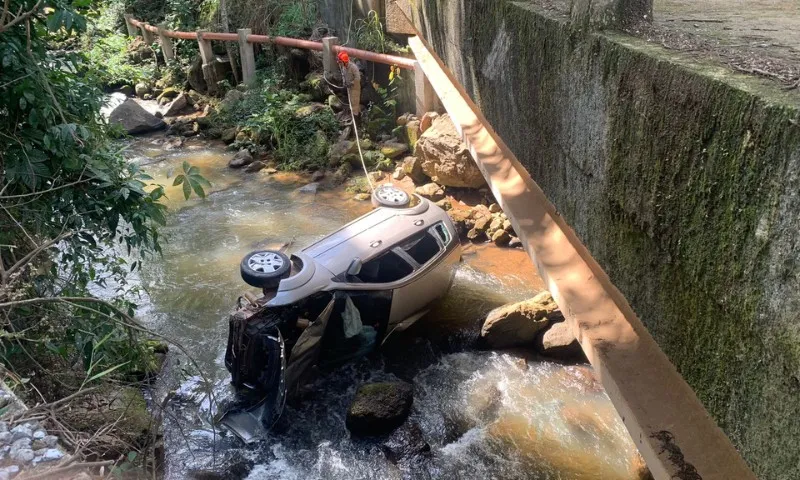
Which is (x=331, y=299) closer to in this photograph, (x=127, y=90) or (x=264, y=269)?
(x=264, y=269)

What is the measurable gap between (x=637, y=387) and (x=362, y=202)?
7.10 m

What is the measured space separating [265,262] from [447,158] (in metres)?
3.94

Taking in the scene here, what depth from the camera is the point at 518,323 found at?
239 inches

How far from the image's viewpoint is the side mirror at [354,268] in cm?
550

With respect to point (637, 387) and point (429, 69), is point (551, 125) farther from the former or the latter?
point (429, 69)

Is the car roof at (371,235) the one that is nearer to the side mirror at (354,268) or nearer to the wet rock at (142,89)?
the side mirror at (354,268)

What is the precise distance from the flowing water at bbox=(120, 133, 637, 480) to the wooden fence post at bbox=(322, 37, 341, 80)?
3.89m

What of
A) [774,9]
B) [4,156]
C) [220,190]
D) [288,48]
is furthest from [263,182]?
[774,9]

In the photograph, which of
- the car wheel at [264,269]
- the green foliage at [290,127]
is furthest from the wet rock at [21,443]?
the green foliage at [290,127]

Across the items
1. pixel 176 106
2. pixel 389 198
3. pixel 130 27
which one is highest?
pixel 130 27

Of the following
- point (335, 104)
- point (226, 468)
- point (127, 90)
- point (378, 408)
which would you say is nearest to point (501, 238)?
point (378, 408)

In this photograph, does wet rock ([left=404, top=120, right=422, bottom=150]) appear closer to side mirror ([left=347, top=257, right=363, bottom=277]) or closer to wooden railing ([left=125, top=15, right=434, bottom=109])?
wooden railing ([left=125, top=15, right=434, bottom=109])

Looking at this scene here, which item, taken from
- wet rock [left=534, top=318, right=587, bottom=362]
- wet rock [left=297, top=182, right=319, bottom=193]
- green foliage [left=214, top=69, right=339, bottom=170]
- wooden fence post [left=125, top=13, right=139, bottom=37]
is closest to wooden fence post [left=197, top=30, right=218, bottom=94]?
green foliage [left=214, top=69, right=339, bottom=170]

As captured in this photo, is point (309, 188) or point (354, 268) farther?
point (309, 188)
